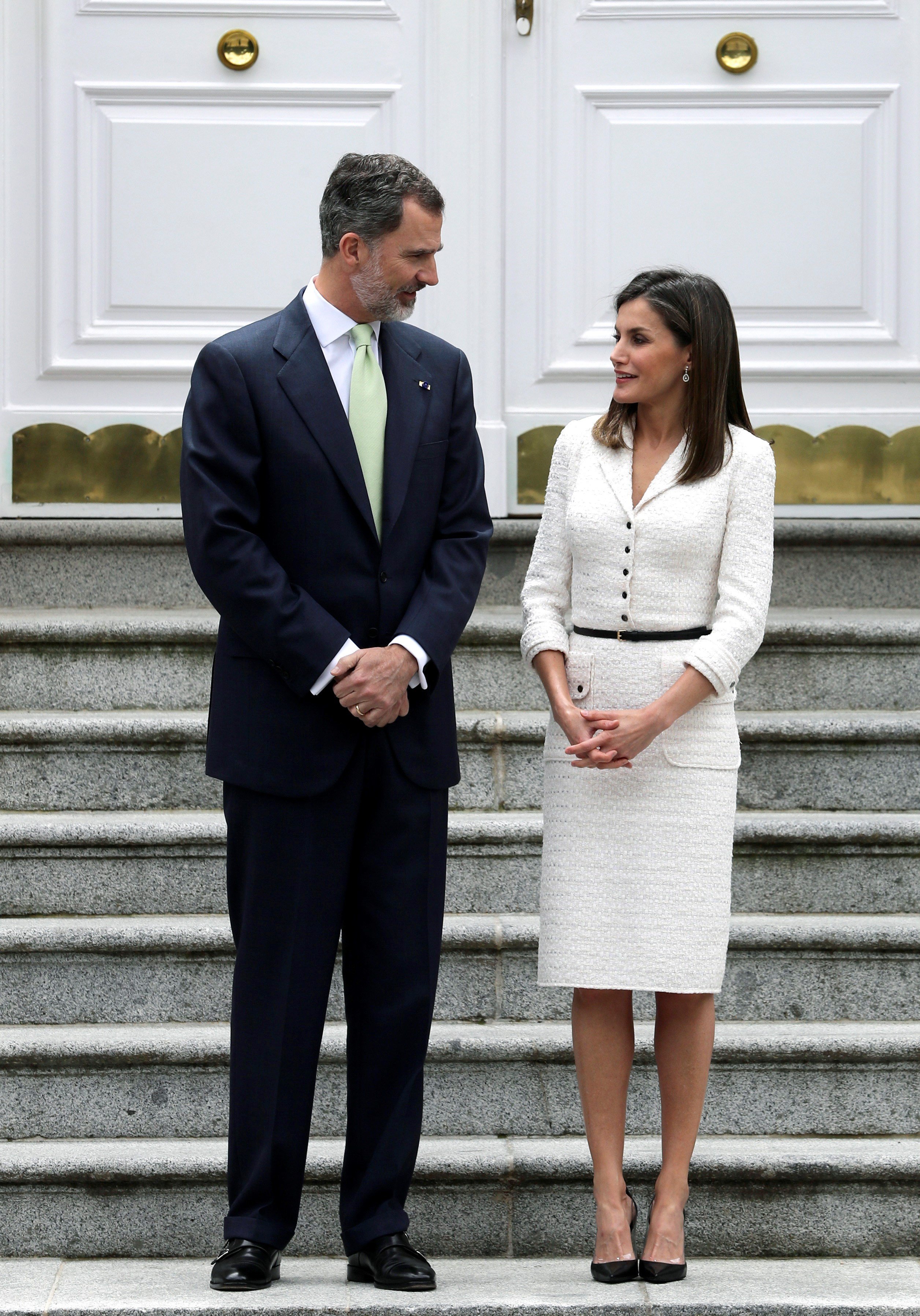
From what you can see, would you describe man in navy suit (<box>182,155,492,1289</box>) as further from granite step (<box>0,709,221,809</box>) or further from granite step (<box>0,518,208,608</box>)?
granite step (<box>0,518,208,608</box>)

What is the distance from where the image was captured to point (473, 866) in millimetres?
3334

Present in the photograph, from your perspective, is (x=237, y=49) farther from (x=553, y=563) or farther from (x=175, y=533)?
(x=553, y=563)

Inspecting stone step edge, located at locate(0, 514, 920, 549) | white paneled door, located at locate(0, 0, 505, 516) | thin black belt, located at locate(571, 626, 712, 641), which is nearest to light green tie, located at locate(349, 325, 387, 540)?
thin black belt, located at locate(571, 626, 712, 641)

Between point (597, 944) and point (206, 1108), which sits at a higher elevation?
point (597, 944)

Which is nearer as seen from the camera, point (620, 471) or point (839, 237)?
point (620, 471)

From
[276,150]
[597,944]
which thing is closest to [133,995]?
[597,944]

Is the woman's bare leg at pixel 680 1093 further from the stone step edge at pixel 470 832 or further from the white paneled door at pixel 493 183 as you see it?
the white paneled door at pixel 493 183

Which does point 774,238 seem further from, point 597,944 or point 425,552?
point 597,944

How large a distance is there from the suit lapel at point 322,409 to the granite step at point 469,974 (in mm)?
963

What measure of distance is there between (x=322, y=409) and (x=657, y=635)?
24.6 inches

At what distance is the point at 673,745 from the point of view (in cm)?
262

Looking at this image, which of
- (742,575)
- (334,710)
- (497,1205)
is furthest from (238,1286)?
(742,575)

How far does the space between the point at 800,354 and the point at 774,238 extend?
301 mm

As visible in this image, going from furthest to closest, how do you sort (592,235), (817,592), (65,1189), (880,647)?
(592,235)
(817,592)
(880,647)
(65,1189)
